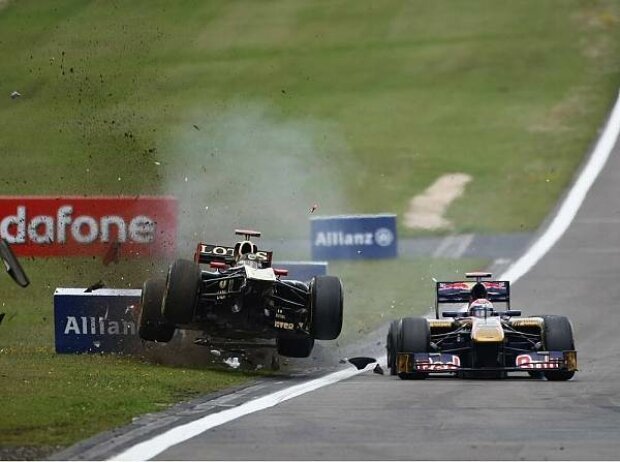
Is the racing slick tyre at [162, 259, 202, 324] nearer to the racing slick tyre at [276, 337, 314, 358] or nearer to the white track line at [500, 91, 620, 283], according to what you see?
the racing slick tyre at [276, 337, 314, 358]

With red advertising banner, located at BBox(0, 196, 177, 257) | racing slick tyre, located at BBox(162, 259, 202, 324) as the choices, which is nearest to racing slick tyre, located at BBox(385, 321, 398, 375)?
racing slick tyre, located at BBox(162, 259, 202, 324)

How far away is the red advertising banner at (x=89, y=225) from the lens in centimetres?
2983

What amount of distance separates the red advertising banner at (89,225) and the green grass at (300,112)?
1.36 feet

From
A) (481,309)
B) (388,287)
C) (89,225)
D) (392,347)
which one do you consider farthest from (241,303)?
(388,287)

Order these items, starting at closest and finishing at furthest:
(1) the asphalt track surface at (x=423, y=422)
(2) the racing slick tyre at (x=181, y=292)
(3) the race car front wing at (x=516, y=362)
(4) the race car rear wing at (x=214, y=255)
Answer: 1. (1) the asphalt track surface at (x=423, y=422)
2. (2) the racing slick tyre at (x=181, y=292)
3. (3) the race car front wing at (x=516, y=362)
4. (4) the race car rear wing at (x=214, y=255)

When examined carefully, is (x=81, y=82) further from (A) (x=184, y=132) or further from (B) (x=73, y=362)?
(B) (x=73, y=362)

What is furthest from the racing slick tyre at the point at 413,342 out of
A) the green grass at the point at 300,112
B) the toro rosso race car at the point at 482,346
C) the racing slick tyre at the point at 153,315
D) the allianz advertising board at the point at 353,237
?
the allianz advertising board at the point at 353,237

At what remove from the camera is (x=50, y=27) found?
5994 cm

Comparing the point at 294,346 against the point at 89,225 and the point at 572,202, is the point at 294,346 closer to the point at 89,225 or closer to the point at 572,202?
the point at 89,225

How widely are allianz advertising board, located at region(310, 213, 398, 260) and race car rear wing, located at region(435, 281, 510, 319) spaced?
1379 centimetres

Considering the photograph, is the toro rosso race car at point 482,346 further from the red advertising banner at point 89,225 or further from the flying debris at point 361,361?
the red advertising banner at point 89,225

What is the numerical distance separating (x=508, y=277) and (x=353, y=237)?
4869mm

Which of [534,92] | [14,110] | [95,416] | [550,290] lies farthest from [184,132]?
[95,416]

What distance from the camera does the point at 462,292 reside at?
24891 mm
